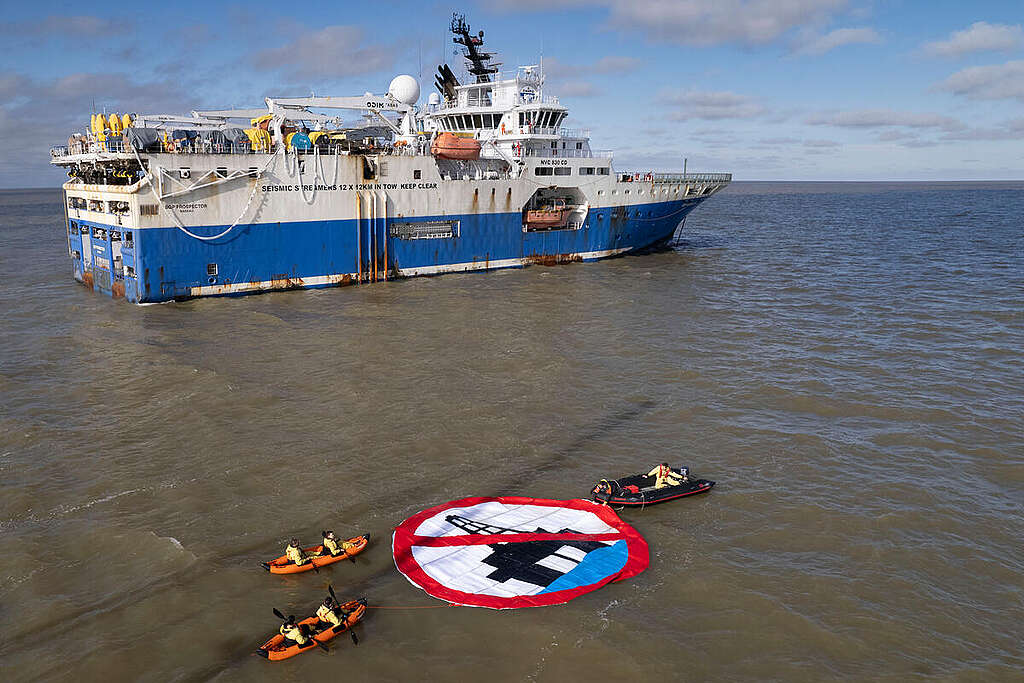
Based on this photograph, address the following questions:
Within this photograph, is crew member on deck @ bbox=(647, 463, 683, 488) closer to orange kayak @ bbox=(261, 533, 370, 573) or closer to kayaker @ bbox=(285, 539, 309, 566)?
orange kayak @ bbox=(261, 533, 370, 573)

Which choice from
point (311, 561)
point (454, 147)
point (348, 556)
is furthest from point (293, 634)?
point (454, 147)

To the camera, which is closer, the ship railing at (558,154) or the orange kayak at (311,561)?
the orange kayak at (311,561)

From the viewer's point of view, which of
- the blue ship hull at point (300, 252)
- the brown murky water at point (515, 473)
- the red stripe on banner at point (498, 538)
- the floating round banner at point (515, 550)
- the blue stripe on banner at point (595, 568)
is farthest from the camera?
the blue ship hull at point (300, 252)

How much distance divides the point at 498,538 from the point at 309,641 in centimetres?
409

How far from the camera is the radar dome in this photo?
139ft

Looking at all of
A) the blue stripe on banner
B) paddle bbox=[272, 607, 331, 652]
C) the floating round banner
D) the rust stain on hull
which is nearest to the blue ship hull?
the rust stain on hull

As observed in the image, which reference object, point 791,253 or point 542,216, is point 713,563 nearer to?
point 542,216

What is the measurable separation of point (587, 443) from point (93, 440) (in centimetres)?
1223

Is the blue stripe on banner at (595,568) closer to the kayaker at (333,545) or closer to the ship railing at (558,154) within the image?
the kayaker at (333,545)

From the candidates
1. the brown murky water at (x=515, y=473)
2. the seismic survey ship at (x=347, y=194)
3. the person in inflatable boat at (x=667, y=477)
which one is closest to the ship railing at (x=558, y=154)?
the seismic survey ship at (x=347, y=194)

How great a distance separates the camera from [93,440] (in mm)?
16297

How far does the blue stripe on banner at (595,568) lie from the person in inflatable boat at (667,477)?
6.58ft

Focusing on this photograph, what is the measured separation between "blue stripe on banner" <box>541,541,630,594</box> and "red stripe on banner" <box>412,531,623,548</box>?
329 mm

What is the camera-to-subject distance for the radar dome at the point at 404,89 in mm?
42344
